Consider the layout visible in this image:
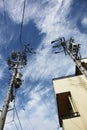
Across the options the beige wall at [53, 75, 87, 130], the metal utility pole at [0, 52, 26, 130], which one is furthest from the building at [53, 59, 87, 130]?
the metal utility pole at [0, 52, 26, 130]

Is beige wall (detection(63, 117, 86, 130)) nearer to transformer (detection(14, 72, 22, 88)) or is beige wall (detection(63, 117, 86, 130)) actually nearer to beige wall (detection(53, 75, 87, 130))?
beige wall (detection(53, 75, 87, 130))

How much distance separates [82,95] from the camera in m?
12.8

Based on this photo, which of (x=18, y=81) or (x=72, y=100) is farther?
(x=72, y=100)

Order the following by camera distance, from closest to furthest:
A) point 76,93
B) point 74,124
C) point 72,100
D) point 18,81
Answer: point 74,124
point 18,81
point 72,100
point 76,93

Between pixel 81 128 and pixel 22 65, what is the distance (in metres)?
6.63

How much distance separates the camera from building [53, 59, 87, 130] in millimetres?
10513

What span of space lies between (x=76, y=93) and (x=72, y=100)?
0.58m

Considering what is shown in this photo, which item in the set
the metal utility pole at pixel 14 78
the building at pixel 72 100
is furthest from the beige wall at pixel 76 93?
the metal utility pole at pixel 14 78

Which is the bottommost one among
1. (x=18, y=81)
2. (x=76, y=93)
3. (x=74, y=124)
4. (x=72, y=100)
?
(x=74, y=124)

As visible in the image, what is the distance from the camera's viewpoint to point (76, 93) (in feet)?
43.1

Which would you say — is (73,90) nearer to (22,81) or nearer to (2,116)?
(22,81)

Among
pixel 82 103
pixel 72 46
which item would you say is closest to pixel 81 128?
pixel 82 103

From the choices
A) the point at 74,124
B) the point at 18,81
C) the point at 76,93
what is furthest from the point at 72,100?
the point at 18,81

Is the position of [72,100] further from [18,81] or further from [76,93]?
[18,81]
